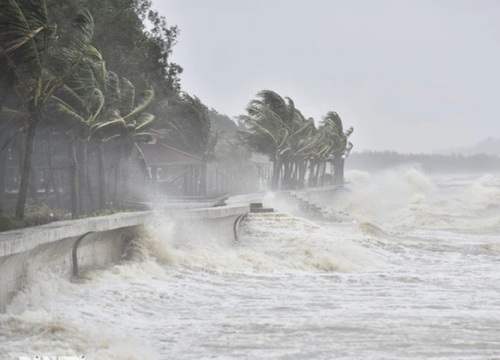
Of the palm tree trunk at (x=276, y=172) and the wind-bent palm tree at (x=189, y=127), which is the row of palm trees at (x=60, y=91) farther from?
the palm tree trunk at (x=276, y=172)

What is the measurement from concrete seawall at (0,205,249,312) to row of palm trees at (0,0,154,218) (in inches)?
81.4

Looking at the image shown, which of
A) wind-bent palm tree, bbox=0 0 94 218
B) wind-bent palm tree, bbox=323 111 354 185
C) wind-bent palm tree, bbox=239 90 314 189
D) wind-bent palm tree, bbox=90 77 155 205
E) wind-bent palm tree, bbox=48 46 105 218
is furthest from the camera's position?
wind-bent palm tree, bbox=323 111 354 185

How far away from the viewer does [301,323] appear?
54.8 ft

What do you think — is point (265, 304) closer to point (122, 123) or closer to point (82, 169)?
point (82, 169)

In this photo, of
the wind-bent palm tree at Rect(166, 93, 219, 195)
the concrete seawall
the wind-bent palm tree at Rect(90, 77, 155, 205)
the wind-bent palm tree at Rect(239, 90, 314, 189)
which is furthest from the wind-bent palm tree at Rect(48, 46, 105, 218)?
the wind-bent palm tree at Rect(239, 90, 314, 189)

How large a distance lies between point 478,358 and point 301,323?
3.30 metres

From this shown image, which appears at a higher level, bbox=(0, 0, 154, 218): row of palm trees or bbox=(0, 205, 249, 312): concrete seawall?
bbox=(0, 0, 154, 218): row of palm trees

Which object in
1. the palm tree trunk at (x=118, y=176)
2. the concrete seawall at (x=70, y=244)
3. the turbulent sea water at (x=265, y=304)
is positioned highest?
the palm tree trunk at (x=118, y=176)

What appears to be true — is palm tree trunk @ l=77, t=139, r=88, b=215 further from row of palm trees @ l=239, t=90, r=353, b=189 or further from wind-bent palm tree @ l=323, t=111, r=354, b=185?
wind-bent palm tree @ l=323, t=111, r=354, b=185

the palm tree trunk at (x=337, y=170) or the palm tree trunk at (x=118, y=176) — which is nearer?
the palm tree trunk at (x=118, y=176)

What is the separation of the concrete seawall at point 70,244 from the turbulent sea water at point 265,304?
279 mm

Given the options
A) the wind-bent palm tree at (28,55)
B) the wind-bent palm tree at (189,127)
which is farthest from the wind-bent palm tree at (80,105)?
the wind-bent palm tree at (189,127)

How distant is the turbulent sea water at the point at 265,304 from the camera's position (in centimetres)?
1420

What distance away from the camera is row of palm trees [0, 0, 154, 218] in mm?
23000
